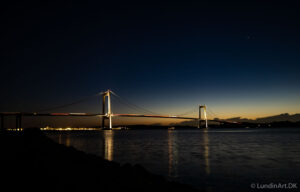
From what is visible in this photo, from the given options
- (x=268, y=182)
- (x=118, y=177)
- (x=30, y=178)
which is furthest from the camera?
(x=268, y=182)

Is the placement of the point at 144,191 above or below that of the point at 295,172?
above

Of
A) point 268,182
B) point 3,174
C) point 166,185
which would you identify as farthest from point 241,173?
point 3,174

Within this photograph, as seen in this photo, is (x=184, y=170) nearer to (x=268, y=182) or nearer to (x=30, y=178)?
(x=268, y=182)

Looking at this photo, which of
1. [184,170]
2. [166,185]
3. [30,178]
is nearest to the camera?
[30,178]

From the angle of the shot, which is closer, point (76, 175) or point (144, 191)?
point (144, 191)

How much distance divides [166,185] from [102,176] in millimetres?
1741

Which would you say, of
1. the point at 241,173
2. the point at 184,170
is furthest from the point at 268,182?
the point at 184,170

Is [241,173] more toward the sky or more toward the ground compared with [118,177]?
more toward the ground

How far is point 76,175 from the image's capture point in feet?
22.0

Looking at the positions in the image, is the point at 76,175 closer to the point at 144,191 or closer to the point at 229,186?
the point at 144,191

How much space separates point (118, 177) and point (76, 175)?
1.09 metres

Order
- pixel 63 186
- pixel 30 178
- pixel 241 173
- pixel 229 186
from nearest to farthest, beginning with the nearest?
1. pixel 63 186
2. pixel 30 178
3. pixel 229 186
4. pixel 241 173

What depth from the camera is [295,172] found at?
10594mm

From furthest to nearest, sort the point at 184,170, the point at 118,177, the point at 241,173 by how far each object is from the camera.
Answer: the point at 184,170, the point at 241,173, the point at 118,177
